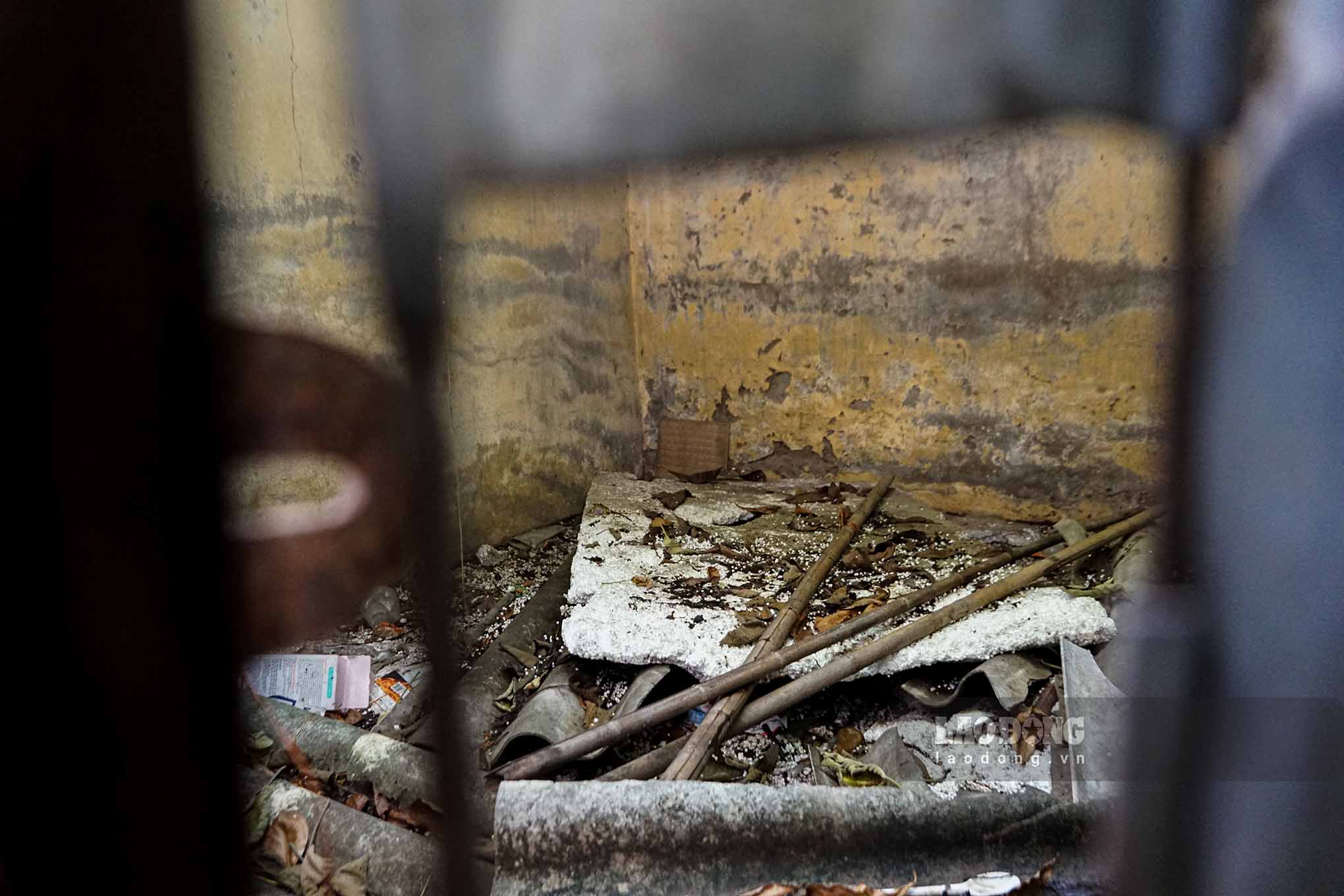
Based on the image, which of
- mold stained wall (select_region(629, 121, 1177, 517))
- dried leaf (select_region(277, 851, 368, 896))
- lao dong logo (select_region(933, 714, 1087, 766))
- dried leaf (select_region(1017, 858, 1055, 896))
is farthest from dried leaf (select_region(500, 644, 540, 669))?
mold stained wall (select_region(629, 121, 1177, 517))

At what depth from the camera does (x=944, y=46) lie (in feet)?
2.03

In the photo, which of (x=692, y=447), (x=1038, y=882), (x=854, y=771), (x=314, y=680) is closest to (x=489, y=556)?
(x=314, y=680)

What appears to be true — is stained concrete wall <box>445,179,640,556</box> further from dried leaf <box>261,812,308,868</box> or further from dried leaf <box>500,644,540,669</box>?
dried leaf <box>261,812,308,868</box>

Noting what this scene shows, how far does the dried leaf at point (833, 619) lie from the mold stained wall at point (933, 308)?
1475 mm

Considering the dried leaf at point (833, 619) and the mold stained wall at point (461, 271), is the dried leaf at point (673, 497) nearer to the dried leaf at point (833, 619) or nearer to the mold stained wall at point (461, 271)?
the mold stained wall at point (461, 271)

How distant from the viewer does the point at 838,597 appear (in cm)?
284

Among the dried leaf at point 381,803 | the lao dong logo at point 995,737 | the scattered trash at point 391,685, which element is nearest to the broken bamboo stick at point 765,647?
the lao dong logo at point 995,737

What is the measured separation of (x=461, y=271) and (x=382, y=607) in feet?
4.10

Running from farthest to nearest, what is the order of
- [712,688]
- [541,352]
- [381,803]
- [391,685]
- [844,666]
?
[541,352]
[391,685]
[844,666]
[712,688]
[381,803]

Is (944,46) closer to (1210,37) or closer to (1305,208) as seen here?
(1210,37)

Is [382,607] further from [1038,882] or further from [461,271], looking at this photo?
[1038,882]

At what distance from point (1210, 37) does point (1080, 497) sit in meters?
3.45

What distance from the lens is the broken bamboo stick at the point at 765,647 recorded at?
2047 millimetres

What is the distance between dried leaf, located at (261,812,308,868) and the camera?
180 centimetres
